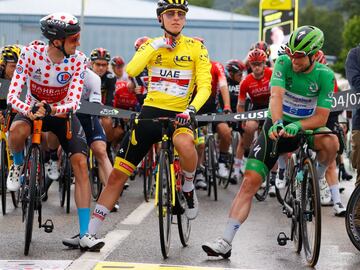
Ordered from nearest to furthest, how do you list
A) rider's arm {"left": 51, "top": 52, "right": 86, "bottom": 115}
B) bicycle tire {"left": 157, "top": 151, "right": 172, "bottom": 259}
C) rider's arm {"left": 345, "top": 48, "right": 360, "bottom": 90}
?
bicycle tire {"left": 157, "top": 151, "right": 172, "bottom": 259} < rider's arm {"left": 51, "top": 52, "right": 86, "bottom": 115} < rider's arm {"left": 345, "top": 48, "right": 360, "bottom": 90}

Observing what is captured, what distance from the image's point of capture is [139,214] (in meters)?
11.4

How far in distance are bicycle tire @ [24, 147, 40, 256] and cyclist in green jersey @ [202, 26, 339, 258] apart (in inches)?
56.3

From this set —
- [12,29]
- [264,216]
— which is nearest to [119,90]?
[264,216]

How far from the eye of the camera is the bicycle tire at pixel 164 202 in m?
8.11

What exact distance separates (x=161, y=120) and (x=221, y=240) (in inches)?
43.8

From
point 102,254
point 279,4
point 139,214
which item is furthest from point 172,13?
point 279,4

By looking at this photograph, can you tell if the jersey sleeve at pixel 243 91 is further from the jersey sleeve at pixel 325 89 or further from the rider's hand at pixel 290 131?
the rider's hand at pixel 290 131

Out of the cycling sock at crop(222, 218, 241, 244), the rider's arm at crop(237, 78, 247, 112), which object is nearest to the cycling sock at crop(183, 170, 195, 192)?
the cycling sock at crop(222, 218, 241, 244)

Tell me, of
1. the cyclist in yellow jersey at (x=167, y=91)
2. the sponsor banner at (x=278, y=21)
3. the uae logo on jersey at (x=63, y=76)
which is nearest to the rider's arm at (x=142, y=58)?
the cyclist in yellow jersey at (x=167, y=91)

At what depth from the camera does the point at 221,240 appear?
8258 millimetres

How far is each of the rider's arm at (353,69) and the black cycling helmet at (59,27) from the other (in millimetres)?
3038

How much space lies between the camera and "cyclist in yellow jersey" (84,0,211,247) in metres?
8.60

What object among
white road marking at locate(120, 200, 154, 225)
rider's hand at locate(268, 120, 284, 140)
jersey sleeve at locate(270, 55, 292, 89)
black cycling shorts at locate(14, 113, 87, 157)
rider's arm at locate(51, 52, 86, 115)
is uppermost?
jersey sleeve at locate(270, 55, 292, 89)

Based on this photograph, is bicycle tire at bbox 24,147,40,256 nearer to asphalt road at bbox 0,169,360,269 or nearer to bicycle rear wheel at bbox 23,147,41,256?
bicycle rear wheel at bbox 23,147,41,256
